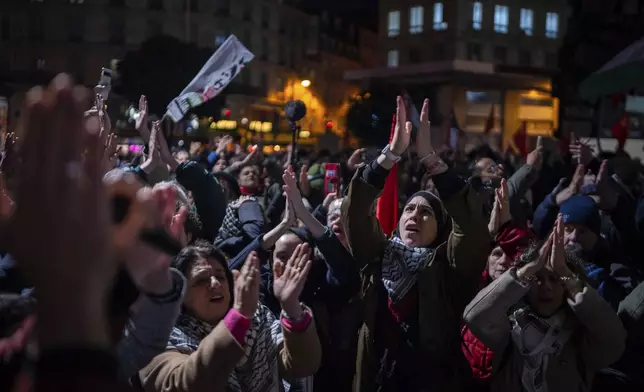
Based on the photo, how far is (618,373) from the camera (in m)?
3.47

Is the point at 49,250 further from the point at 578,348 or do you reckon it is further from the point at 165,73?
the point at 165,73

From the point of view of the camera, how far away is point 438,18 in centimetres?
5903

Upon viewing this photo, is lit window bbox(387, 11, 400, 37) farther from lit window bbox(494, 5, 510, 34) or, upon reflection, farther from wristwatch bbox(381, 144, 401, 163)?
wristwatch bbox(381, 144, 401, 163)

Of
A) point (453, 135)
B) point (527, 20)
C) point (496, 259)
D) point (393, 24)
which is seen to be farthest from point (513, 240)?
point (393, 24)

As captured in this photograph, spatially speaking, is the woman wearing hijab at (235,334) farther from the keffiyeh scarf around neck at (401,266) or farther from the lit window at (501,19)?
the lit window at (501,19)

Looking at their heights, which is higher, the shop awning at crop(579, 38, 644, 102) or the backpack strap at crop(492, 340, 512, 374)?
the shop awning at crop(579, 38, 644, 102)

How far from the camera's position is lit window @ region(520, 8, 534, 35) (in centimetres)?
6041

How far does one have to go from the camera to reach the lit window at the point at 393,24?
6276cm

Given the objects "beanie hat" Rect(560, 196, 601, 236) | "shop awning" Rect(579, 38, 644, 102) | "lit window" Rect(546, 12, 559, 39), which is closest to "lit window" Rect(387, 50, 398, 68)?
"lit window" Rect(546, 12, 559, 39)

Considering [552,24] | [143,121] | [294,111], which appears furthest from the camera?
[552,24]

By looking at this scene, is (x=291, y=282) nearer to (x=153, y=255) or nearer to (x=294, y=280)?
(x=294, y=280)

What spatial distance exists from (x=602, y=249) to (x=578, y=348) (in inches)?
62.5

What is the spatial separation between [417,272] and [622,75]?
11.3 ft

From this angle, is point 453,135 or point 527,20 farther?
point 527,20
